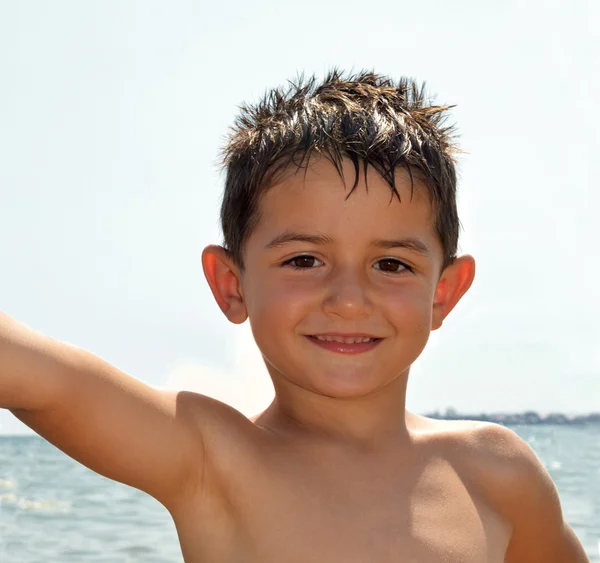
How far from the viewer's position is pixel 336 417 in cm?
210

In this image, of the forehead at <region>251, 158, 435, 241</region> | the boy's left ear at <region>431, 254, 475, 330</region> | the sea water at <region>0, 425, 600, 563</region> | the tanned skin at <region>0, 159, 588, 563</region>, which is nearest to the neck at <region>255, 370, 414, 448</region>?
the tanned skin at <region>0, 159, 588, 563</region>

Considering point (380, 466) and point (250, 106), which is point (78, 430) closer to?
point (380, 466)

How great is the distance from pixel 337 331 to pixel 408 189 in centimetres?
33

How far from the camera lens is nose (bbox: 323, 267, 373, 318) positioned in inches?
76.3

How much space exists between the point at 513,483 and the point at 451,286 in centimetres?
47

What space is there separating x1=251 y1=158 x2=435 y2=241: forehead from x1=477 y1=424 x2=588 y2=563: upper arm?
592 millimetres

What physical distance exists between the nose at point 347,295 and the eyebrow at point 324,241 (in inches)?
2.7

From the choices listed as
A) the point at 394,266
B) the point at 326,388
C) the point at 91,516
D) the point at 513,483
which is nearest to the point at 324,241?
the point at 394,266

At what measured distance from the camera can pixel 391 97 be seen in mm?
2281

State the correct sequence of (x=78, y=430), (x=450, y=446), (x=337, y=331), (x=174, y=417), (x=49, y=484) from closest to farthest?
(x=78, y=430), (x=174, y=417), (x=337, y=331), (x=450, y=446), (x=49, y=484)

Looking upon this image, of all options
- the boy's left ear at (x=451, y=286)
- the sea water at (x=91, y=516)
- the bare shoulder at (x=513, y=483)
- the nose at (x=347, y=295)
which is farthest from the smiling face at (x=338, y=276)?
the sea water at (x=91, y=516)

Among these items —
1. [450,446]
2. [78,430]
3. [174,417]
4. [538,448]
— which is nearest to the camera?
[78,430]

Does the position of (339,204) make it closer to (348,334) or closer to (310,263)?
(310,263)

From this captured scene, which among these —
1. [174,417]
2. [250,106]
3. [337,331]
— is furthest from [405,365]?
[250,106]
